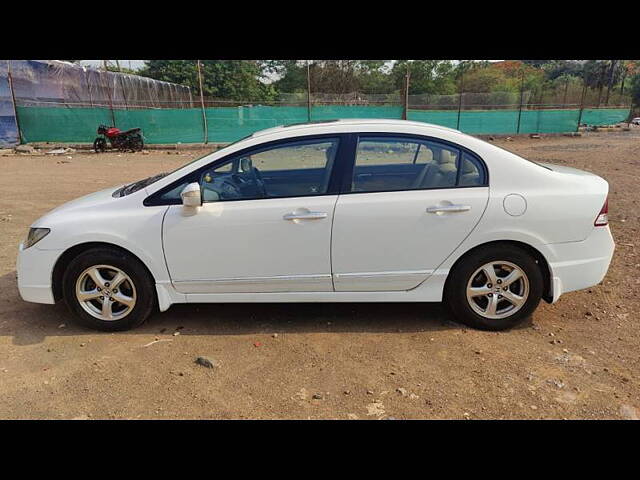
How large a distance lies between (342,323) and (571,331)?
5.80 feet

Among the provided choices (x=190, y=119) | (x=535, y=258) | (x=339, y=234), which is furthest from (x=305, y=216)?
(x=190, y=119)

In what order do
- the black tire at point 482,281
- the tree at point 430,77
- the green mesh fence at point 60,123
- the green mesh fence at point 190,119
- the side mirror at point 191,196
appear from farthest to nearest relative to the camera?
the tree at point 430,77 < the green mesh fence at point 190,119 < the green mesh fence at point 60,123 < the black tire at point 482,281 < the side mirror at point 191,196

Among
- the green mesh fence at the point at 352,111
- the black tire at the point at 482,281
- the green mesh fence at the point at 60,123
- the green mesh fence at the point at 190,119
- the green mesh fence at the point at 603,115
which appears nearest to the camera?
the black tire at the point at 482,281

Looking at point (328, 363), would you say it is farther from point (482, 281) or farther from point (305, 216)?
point (482, 281)

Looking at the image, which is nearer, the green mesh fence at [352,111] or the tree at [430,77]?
the green mesh fence at [352,111]

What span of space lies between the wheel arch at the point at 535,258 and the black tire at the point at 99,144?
17180 millimetres

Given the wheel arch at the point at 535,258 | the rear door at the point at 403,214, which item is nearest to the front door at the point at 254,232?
the rear door at the point at 403,214

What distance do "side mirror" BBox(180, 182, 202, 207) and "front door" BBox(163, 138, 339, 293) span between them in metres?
0.09

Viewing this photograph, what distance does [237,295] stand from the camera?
140 inches

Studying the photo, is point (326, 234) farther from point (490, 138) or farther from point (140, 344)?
point (490, 138)

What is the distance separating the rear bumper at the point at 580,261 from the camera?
3.43 m

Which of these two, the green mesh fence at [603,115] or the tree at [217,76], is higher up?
the tree at [217,76]

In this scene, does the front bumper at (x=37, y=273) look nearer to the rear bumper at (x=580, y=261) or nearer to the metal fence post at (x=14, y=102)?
the rear bumper at (x=580, y=261)

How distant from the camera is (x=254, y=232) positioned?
3.36 m
